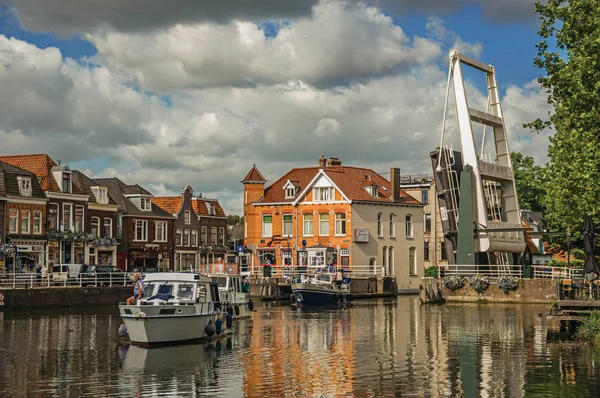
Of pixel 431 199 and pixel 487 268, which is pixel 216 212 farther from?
pixel 487 268

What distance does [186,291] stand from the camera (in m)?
37.6

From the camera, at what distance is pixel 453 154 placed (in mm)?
71938

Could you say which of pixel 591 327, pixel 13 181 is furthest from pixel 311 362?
pixel 13 181

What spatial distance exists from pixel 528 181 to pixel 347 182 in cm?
2451

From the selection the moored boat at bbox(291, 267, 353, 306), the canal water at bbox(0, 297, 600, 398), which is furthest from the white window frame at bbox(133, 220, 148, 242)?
the canal water at bbox(0, 297, 600, 398)

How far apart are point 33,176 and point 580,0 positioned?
4937 centimetres

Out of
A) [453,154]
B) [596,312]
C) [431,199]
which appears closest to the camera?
[596,312]

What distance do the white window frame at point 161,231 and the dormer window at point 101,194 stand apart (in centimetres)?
971

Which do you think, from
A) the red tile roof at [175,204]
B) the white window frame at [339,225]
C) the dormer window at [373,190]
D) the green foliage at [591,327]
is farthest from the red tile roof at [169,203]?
the green foliage at [591,327]

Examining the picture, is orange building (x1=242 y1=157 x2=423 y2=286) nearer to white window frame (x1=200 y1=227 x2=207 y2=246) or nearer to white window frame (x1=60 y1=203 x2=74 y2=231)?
white window frame (x1=200 y1=227 x2=207 y2=246)

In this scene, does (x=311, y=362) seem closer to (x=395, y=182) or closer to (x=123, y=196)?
(x=395, y=182)

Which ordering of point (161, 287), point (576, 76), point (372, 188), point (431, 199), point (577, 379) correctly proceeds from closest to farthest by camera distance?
point (577, 379) → point (161, 287) → point (576, 76) → point (372, 188) → point (431, 199)

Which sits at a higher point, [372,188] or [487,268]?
[372,188]

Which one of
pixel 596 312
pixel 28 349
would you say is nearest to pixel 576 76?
pixel 596 312
